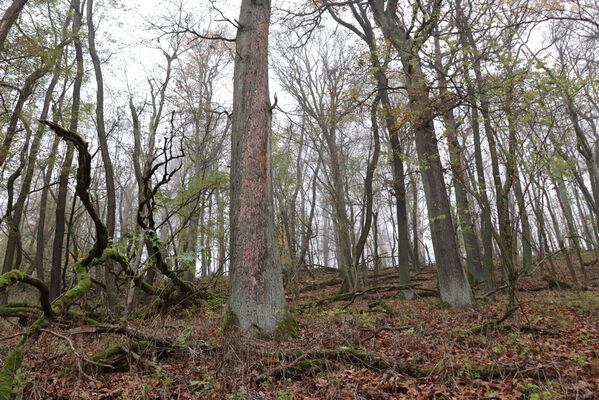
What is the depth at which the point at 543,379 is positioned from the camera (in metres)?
2.91

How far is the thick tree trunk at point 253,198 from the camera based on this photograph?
4555 millimetres

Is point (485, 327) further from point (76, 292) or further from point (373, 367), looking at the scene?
point (76, 292)

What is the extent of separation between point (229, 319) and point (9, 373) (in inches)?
91.1

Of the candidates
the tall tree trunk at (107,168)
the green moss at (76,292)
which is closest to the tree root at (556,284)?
the green moss at (76,292)

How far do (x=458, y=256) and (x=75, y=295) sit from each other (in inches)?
280

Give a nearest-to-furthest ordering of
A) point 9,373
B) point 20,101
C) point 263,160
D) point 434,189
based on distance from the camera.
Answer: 1. point 9,373
2. point 263,160
3. point 434,189
4. point 20,101

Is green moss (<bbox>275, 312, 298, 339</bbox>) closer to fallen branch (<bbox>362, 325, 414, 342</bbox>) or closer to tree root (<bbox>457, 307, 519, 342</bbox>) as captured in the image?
fallen branch (<bbox>362, 325, 414, 342</bbox>)

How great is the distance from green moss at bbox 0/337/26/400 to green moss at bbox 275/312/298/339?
107 inches

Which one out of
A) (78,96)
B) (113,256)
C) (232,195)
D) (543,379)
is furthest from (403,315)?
(78,96)

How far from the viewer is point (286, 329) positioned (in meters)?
4.57

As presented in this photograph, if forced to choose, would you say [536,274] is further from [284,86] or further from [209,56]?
[209,56]

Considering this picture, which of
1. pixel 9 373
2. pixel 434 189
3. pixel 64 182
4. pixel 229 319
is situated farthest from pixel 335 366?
pixel 64 182

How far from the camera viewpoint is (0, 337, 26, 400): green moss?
2.70m

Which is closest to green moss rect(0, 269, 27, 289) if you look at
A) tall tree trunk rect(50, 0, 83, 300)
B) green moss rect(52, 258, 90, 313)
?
green moss rect(52, 258, 90, 313)
